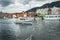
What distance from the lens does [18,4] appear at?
16.5 ft

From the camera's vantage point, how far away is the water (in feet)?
15.5

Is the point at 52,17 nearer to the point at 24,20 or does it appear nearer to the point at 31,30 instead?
the point at 31,30

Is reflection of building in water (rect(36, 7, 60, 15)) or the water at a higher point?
reflection of building in water (rect(36, 7, 60, 15))

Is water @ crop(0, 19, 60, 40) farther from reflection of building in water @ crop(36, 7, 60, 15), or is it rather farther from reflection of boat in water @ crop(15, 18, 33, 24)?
reflection of building in water @ crop(36, 7, 60, 15)

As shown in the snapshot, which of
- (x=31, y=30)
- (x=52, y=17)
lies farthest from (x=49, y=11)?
(x=31, y=30)

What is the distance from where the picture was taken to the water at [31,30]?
15.5 ft

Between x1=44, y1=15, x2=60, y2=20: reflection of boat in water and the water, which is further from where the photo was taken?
x1=44, y1=15, x2=60, y2=20: reflection of boat in water

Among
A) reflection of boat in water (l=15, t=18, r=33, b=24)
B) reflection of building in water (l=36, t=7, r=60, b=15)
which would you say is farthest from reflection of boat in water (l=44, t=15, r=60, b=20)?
reflection of boat in water (l=15, t=18, r=33, b=24)

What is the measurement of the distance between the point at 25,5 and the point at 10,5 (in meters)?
0.39

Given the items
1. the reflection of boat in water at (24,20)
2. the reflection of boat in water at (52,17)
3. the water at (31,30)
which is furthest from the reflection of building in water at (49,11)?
the reflection of boat in water at (24,20)

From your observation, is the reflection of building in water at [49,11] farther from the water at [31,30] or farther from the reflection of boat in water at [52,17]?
the water at [31,30]

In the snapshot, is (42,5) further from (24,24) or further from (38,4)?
(24,24)

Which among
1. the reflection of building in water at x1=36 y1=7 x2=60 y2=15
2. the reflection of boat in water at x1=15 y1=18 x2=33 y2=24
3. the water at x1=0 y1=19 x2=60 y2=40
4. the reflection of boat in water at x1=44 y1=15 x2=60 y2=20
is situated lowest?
the water at x1=0 y1=19 x2=60 y2=40

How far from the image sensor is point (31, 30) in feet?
16.6
